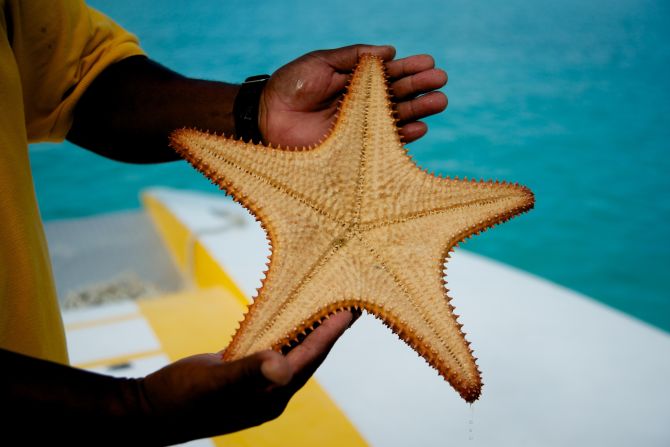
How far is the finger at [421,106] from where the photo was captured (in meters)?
1.71

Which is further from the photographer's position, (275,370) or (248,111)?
(248,111)

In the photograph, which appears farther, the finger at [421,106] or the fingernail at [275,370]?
the finger at [421,106]

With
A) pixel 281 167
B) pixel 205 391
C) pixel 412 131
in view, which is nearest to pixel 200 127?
pixel 281 167

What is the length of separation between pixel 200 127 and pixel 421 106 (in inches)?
24.8

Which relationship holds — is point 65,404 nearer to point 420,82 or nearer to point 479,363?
point 420,82

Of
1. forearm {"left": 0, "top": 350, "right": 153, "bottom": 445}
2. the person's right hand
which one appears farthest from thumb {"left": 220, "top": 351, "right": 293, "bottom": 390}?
forearm {"left": 0, "top": 350, "right": 153, "bottom": 445}

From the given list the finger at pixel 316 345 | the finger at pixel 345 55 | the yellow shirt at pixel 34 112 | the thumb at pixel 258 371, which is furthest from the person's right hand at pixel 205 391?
the finger at pixel 345 55

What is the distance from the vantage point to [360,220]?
4.60 ft

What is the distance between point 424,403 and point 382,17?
413 inches

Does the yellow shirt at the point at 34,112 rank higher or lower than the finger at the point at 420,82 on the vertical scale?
lower

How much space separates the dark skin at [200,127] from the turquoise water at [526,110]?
444 cm

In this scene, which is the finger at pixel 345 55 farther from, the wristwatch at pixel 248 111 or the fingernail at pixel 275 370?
the fingernail at pixel 275 370

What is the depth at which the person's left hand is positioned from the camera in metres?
1.67

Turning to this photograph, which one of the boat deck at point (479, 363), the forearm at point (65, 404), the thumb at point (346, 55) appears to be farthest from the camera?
the boat deck at point (479, 363)
